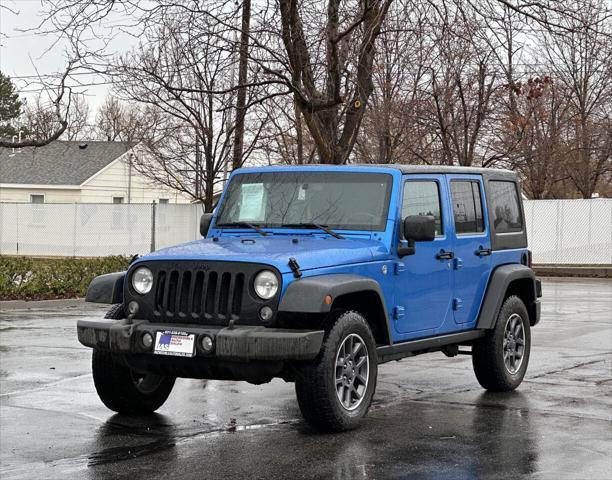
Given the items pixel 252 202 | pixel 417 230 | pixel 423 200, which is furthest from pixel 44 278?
pixel 417 230

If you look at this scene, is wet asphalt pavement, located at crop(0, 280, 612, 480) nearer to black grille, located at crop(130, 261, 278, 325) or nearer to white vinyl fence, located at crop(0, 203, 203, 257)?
black grille, located at crop(130, 261, 278, 325)

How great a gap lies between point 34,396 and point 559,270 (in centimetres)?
2333

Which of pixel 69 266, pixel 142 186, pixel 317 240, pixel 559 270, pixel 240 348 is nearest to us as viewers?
pixel 240 348

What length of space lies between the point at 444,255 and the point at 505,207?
150cm

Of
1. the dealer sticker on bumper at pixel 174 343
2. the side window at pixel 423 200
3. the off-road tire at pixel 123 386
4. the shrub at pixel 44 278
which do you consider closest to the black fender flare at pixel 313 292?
the dealer sticker on bumper at pixel 174 343

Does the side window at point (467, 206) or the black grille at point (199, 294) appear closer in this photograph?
the black grille at point (199, 294)

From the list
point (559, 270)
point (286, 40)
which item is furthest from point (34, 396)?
point (559, 270)

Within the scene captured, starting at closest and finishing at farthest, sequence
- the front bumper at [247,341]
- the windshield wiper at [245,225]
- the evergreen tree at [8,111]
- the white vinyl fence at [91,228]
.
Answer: the front bumper at [247,341]
the windshield wiper at [245,225]
the white vinyl fence at [91,228]
the evergreen tree at [8,111]

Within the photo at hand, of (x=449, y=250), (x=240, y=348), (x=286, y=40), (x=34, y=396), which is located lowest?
(x=34, y=396)

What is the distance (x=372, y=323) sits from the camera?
27.1ft

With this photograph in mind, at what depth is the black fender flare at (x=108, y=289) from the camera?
8.17 meters

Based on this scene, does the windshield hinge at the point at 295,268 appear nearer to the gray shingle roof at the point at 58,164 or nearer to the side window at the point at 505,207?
the side window at the point at 505,207

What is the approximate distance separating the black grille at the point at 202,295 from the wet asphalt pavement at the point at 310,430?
2.78 feet

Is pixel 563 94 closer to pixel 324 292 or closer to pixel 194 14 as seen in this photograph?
pixel 194 14
